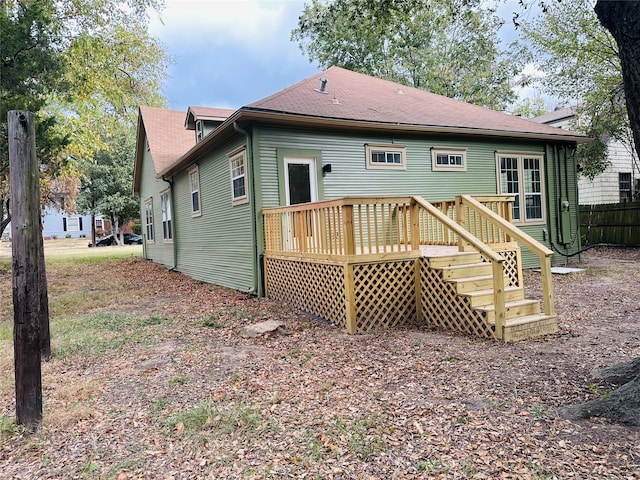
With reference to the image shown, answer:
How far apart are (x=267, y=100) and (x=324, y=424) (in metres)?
6.86

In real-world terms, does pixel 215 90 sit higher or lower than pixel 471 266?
higher

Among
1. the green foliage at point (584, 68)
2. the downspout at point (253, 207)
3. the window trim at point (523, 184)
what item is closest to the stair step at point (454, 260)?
the downspout at point (253, 207)

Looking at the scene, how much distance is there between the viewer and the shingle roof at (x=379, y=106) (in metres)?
8.60

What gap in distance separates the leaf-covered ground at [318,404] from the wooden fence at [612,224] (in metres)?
11.0

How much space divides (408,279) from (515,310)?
1.40 metres

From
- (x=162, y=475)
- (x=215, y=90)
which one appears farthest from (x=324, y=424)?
(x=215, y=90)

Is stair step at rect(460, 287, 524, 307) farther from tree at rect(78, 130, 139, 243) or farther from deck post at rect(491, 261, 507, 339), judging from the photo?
tree at rect(78, 130, 139, 243)

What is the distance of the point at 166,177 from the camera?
13.3 m

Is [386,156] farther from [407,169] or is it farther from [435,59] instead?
[435,59]

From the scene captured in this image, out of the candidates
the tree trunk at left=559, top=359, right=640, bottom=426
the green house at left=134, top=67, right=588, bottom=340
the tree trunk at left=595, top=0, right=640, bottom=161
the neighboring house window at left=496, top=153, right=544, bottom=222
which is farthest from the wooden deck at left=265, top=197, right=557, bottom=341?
the neighboring house window at left=496, top=153, right=544, bottom=222

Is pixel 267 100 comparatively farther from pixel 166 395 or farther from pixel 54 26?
pixel 54 26

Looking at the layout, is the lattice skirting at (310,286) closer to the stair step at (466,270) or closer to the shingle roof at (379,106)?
the stair step at (466,270)

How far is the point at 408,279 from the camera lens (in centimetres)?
594

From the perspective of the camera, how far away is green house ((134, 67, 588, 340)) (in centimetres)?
812
